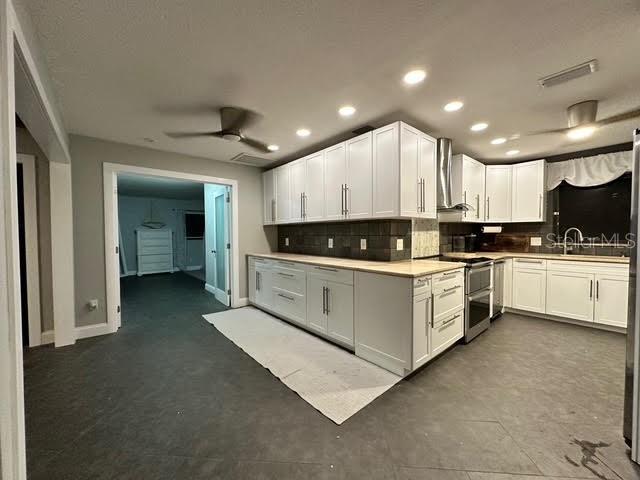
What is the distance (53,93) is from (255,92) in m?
1.61

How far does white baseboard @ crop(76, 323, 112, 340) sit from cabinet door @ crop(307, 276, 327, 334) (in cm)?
253

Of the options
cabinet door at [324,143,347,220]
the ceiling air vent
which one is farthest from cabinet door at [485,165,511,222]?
cabinet door at [324,143,347,220]

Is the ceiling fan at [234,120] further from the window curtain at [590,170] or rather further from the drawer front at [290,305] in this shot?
the window curtain at [590,170]

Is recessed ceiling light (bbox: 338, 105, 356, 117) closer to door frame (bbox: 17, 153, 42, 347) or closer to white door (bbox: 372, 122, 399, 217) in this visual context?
white door (bbox: 372, 122, 399, 217)

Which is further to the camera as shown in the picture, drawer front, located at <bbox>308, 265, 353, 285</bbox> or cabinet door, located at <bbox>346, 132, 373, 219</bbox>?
cabinet door, located at <bbox>346, 132, 373, 219</bbox>

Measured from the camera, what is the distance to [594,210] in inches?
143

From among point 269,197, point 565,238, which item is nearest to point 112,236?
point 269,197

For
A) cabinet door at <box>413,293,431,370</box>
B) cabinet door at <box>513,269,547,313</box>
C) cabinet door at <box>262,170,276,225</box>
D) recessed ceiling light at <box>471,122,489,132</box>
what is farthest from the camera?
cabinet door at <box>262,170,276,225</box>

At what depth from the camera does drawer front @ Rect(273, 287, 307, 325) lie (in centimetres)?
319

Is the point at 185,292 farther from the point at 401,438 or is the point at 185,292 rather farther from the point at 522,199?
the point at 522,199

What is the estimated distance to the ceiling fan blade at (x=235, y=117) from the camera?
2.39 m

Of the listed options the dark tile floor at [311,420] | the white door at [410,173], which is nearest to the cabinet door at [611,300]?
the dark tile floor at [311,420]

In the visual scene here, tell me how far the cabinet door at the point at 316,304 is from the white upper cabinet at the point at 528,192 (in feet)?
11.1

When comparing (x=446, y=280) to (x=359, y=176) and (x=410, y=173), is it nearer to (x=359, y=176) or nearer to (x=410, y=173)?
(x=410, y=173)
